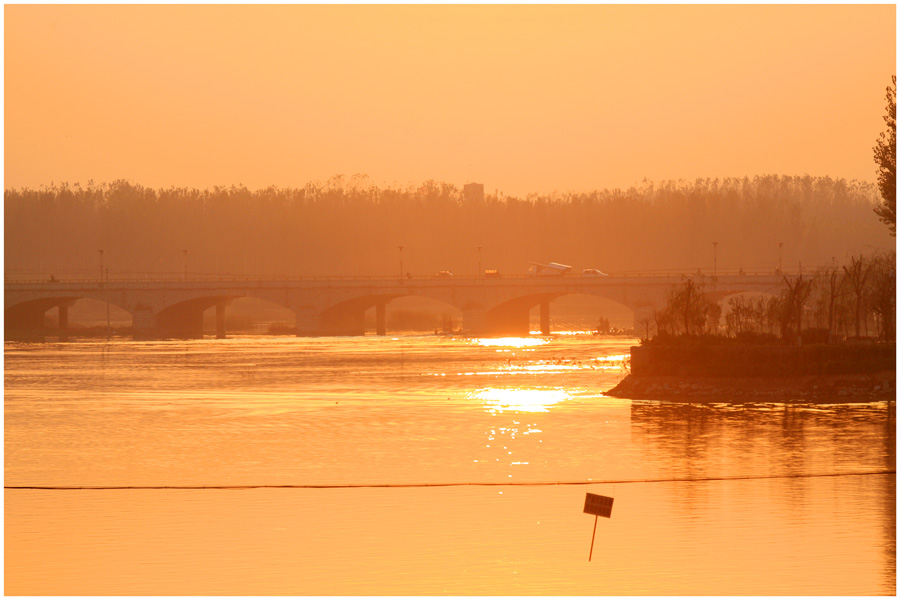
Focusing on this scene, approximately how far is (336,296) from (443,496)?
10163 centimetres

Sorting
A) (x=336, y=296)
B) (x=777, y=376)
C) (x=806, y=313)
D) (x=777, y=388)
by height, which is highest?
(x=336, y=296)

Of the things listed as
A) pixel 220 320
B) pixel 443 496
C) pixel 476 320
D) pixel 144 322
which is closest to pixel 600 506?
pixel 443 496

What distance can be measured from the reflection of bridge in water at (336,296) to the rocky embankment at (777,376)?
6987 centimetres

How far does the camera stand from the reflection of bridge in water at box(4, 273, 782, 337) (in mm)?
120500

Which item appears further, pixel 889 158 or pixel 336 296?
pixel 336 296

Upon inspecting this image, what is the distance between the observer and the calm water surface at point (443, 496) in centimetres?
1797

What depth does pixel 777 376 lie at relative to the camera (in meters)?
45.3

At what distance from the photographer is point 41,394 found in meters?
52.2

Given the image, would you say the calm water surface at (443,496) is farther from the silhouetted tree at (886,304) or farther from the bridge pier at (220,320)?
the bridge pier at (220,320)

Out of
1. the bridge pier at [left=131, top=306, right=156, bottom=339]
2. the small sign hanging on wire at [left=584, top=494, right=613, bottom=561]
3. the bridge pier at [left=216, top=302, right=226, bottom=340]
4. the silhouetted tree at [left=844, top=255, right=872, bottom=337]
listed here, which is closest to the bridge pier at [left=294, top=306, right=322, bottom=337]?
the bridge pier at [left=216, top=302, right=226, bottom=340]

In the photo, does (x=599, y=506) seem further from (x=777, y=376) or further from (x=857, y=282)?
(x=857, y=282)

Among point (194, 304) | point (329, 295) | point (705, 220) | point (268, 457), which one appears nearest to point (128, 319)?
point (194, 304)

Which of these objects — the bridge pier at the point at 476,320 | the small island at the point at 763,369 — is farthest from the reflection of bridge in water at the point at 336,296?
the small island at the point at 763,369

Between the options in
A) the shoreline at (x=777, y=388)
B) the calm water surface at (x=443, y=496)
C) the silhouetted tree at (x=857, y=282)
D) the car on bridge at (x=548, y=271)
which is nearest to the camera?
the calm water surface at (x=443, y=496)
